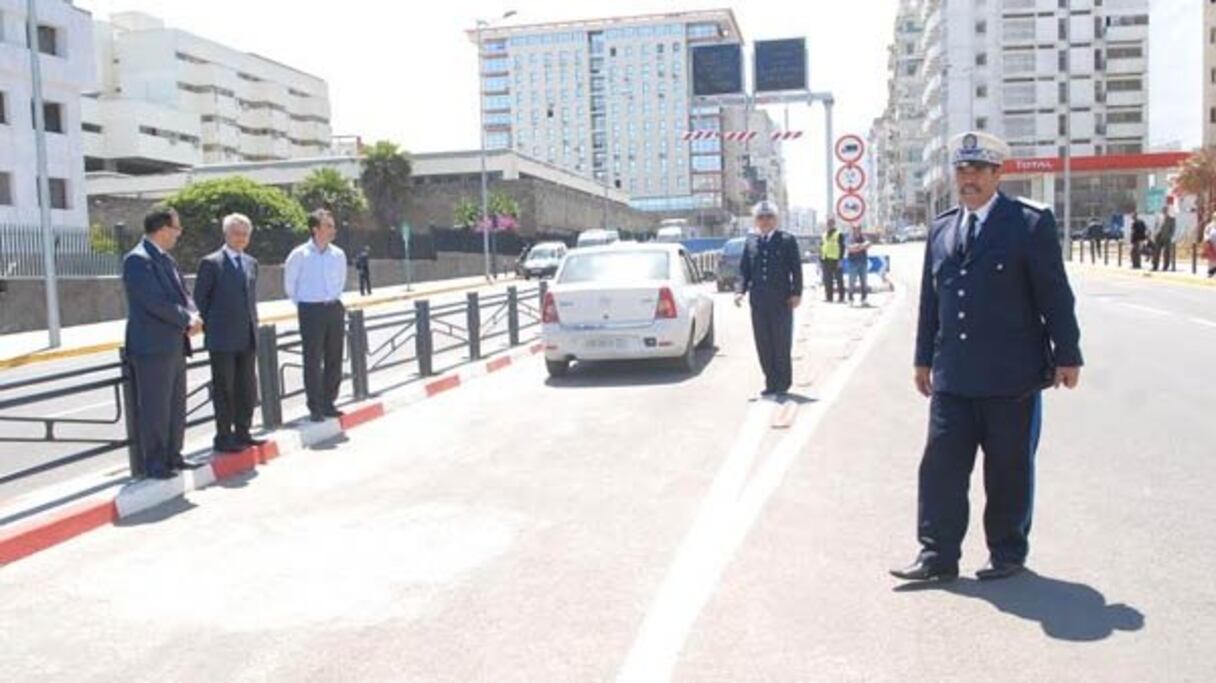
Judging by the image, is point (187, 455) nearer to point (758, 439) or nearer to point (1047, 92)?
point (758, 439)

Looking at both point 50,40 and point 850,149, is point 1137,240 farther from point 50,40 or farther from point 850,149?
point 50,40

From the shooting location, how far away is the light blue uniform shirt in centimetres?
992

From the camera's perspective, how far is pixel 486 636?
452 cm

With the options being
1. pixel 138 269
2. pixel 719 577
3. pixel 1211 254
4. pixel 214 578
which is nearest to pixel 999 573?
pixel 719 577

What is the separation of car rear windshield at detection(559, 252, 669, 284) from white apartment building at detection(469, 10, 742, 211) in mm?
149531

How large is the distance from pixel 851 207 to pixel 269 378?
38.2 ft

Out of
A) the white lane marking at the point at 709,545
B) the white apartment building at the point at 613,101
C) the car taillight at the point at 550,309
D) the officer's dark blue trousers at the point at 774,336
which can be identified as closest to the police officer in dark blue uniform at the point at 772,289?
the officer's dark blue trousers at the point at 774,336

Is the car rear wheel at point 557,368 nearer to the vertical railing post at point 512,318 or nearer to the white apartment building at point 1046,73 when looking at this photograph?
the vertical railing post at point 512,318

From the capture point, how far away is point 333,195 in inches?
2667

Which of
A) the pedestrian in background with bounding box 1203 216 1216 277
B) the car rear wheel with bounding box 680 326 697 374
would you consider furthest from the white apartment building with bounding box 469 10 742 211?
the car rear wheel with bounding box 680 326 697 374

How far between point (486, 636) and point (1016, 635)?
6.67 ft

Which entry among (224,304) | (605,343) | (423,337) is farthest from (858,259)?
(224,304)

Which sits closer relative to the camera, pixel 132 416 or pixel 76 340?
pixel 132 416

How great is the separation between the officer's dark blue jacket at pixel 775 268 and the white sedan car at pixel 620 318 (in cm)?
235
